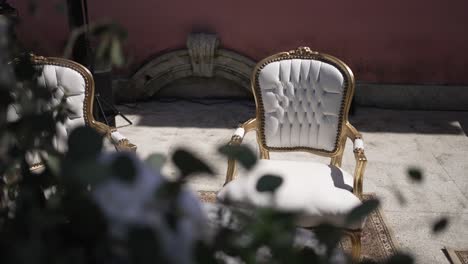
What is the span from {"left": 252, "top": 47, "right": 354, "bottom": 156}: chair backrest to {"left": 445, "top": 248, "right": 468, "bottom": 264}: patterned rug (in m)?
0.72

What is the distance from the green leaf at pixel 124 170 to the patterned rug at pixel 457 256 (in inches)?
93.6

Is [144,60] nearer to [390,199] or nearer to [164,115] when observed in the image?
[164,115]

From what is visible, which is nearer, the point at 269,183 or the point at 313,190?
the point at 269,183

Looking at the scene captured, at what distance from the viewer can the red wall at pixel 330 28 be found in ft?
14.8

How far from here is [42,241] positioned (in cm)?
42

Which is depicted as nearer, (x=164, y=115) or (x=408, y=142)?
(x=408, y=142)

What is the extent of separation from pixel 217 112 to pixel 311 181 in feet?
7.93

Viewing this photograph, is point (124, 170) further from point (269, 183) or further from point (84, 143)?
point (269, 183)

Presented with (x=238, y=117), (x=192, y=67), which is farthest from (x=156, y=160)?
(x=192, y=67)

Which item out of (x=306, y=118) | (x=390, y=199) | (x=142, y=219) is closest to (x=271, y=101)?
(x=306, y=118)

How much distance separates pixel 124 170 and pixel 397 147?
374 cm

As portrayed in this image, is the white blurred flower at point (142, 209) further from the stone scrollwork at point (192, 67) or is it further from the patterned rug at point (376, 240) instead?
the stone scrollwork at point (192, 67)

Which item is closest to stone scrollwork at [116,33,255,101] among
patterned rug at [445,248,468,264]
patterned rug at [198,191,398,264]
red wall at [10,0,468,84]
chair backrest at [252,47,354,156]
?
red wall at [10,0,468,84]

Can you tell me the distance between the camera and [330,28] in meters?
4.59
